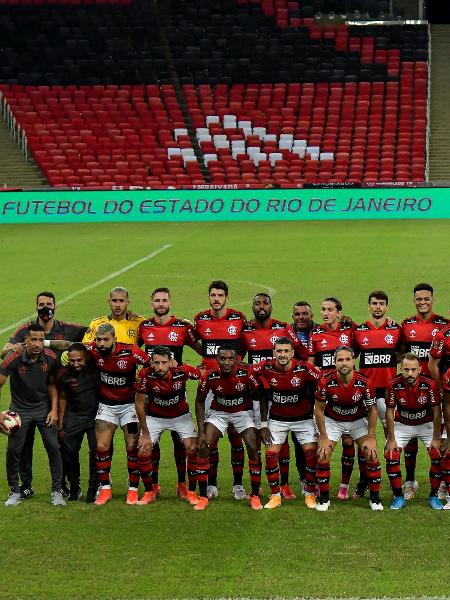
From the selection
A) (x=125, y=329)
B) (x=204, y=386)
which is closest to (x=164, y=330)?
(x=125, y=329)

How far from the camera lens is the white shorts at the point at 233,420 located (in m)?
12.5

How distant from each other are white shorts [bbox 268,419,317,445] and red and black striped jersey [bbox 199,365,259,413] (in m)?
0.44

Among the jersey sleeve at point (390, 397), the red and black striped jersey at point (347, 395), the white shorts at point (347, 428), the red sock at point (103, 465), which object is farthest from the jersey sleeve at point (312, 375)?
the red sock at point (103, 465)

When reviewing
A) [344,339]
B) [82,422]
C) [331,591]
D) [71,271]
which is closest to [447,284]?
[71,271]

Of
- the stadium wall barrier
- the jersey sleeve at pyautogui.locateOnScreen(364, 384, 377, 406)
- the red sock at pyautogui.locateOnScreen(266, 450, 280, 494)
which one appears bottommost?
the red sock at pyautogui.locateOnScreen(266, 450, 280, 494)

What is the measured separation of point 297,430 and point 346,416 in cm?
56

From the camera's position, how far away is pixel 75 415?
1254cm

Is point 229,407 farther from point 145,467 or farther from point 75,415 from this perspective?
point 75,415

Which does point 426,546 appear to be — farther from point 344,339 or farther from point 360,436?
point 344,339

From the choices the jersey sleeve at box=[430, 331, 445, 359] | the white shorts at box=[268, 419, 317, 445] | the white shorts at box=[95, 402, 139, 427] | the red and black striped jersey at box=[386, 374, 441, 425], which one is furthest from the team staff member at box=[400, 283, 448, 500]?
the white shorts at box=[95, 402, 139, 427]

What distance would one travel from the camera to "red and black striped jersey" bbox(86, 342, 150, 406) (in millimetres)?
12398

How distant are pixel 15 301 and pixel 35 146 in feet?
77.7

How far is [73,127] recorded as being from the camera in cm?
4841

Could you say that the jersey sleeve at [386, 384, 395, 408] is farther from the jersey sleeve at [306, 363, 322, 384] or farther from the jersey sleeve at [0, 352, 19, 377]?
the jersey sleeve at [0, 352, 19, 377]
